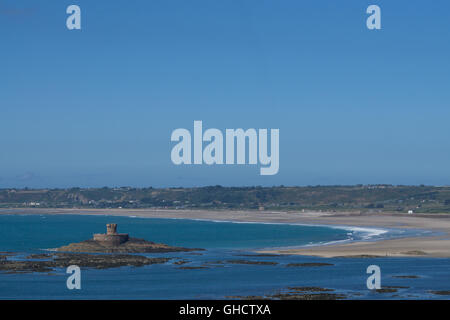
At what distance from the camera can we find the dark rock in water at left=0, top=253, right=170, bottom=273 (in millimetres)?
64812

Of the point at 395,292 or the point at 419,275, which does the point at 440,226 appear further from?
the point at 395,292

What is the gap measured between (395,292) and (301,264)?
56.0 ft

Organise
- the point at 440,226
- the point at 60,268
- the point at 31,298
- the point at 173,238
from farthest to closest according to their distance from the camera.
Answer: the point at 440,226
the point at 173,238
the point at 60,268
the point at 31,298

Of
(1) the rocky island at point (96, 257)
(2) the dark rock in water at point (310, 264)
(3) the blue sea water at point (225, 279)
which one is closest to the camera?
(3) the blue sea water at point (225, 279)

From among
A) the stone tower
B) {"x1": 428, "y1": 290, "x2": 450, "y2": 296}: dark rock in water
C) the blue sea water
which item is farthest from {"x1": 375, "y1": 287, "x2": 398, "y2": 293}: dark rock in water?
the stone tower

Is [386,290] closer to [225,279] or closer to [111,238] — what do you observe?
[225,279]

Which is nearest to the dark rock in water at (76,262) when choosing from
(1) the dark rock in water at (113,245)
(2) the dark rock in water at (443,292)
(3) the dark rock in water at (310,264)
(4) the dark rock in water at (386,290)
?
(1) the dark rock in water at (113,245)

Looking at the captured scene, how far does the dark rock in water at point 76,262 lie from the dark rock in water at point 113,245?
12.9ft

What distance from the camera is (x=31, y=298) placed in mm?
50188

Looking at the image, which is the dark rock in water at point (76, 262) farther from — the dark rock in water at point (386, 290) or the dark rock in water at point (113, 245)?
the dark rock in water at point (386, 290)

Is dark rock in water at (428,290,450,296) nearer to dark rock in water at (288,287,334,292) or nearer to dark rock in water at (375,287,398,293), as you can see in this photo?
dark rock in water at (375,287,398,293)

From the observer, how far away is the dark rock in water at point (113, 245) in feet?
261

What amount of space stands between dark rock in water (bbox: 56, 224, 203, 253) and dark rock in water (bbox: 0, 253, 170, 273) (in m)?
3.94
